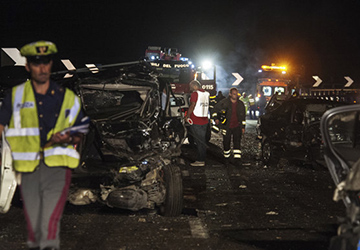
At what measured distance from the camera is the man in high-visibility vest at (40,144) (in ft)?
11.6

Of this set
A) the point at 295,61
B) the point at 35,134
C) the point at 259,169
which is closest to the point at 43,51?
the point at 35,134

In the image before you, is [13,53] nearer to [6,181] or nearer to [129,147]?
[129,147]

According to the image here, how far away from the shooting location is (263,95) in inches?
1150

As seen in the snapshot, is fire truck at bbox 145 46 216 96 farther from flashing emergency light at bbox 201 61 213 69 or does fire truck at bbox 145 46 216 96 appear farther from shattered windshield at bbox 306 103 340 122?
shattered windshield at bbox 306 103 340 122

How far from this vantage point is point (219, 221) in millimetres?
6172

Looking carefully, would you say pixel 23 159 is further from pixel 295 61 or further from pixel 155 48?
pixel 295 61

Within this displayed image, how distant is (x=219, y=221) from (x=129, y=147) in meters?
1.53

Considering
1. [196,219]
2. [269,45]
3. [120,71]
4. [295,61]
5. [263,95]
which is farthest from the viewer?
[269,45]

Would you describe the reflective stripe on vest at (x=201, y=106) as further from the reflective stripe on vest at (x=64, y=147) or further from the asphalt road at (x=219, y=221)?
the reflective stripe on vest at (x=64, y=147)

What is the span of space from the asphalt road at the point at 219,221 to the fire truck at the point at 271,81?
63.4 feet

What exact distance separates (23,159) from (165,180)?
3.00m

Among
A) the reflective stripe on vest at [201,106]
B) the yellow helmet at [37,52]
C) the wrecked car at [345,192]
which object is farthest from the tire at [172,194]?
the reflective stripe on vest at [201,106]

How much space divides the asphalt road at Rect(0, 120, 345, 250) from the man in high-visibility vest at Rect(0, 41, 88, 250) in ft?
5.20

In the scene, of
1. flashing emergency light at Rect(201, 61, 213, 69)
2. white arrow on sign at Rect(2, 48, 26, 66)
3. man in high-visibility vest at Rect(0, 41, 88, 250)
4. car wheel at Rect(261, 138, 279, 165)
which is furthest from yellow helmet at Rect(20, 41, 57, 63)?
flashing emergency light at Rect(201, 61, 213, 69)
